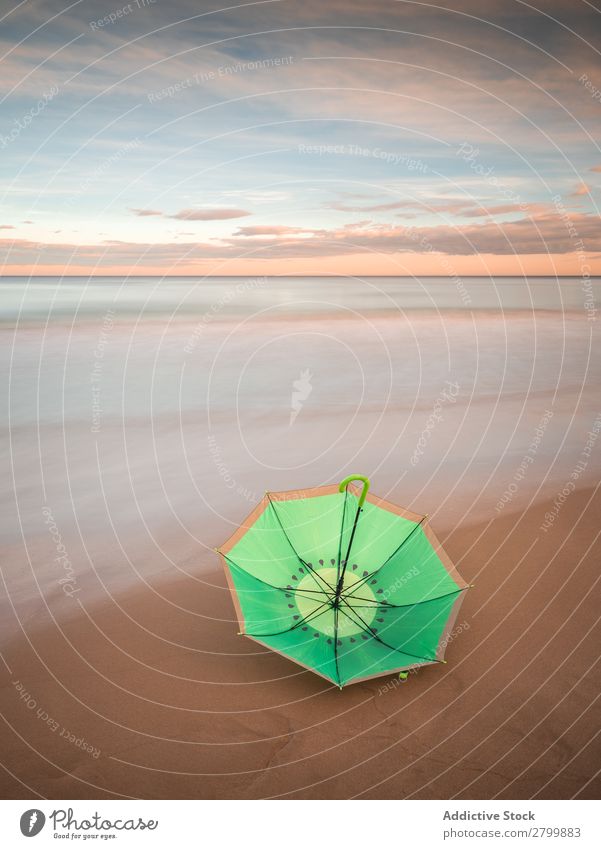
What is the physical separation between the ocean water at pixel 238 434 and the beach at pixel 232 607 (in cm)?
7

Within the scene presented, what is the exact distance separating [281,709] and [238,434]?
10543mm

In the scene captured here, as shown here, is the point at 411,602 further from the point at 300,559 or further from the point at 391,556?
the point at 300,559

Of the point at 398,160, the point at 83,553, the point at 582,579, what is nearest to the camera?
the point at 582,579

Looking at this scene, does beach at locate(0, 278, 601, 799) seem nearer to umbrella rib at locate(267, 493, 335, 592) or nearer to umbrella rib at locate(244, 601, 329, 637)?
umbrella rib at locate(244, 601, 329, 637)

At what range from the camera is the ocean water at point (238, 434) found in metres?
11.0

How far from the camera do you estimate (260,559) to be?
7578mm

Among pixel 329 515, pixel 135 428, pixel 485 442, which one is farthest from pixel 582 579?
pixel 135 428

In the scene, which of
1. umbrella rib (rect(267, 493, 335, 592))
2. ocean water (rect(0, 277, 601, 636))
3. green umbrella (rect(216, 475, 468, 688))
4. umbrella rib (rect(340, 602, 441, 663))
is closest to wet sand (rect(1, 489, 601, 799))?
umbrella rib (rect(340, 602, 441, 663))

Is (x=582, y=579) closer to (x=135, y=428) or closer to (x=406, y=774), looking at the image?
(x=406, y=774)

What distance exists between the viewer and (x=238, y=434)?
17.0 meters

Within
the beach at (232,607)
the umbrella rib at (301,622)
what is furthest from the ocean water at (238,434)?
the umbrella rib at (301,622)

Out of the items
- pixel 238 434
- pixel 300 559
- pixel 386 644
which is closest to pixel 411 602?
Answer: pixel 386 644

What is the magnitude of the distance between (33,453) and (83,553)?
6.06 m

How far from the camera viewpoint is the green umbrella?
6891 mm
